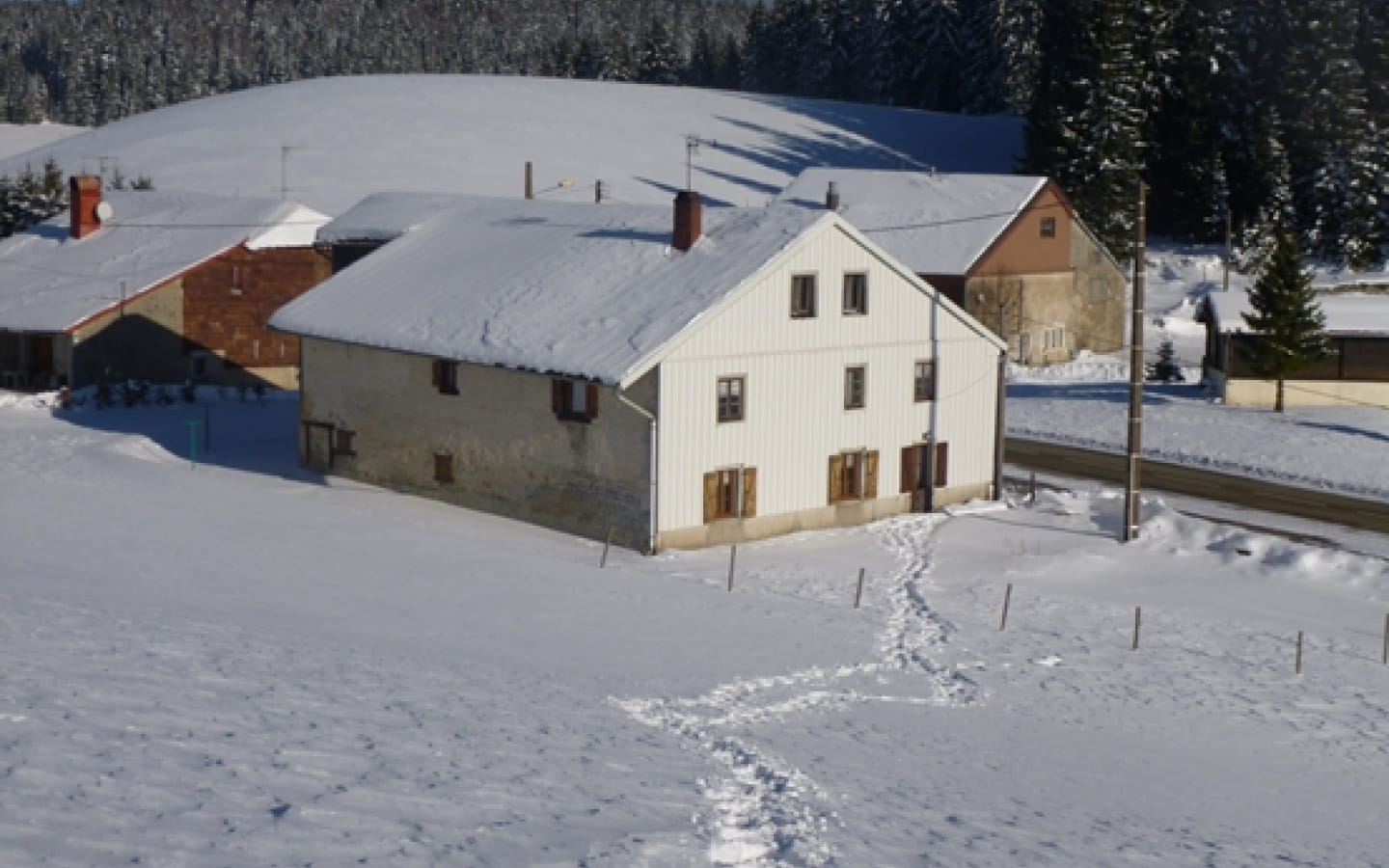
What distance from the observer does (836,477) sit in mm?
40281

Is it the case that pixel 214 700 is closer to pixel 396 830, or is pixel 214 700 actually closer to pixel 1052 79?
pixel 396 830

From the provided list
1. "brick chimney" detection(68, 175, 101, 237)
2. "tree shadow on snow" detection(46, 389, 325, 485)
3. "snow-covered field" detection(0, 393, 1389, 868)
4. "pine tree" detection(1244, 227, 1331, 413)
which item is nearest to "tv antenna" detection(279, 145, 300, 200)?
"brick chimney" detection(68, 175, 101, 237)

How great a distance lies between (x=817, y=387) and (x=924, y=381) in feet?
12.5

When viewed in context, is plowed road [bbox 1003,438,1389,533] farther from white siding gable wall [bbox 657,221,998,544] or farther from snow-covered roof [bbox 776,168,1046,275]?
snow-covered roof [bbox 776,168,1046,275]

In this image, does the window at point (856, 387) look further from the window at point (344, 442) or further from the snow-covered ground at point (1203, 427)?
the snow-covered ground at point (1203, 427)

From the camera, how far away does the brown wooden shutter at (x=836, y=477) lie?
4016cm

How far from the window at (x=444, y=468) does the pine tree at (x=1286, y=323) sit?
27190 mm

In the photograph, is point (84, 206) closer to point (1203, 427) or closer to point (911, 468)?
point (911, 468)

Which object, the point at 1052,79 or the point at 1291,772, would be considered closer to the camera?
the point at 1291,772

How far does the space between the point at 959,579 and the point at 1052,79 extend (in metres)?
65.3

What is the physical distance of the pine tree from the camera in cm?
5466

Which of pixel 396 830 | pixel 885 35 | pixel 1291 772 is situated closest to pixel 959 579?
pixel 1291 772

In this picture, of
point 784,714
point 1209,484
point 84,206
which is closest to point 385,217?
point 84,206

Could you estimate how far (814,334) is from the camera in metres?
39.7
